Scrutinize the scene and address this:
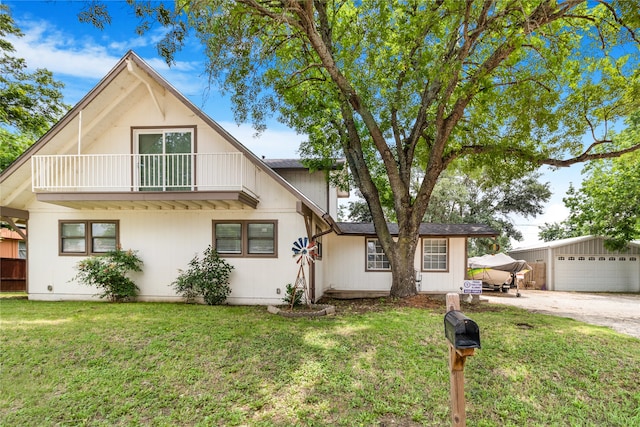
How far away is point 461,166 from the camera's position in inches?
542

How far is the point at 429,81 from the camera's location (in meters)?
10.2

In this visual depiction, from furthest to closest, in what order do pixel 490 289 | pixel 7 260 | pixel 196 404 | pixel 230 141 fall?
pixel 490 289, pixel 7 260, pixel 230 141, pixel 196 404

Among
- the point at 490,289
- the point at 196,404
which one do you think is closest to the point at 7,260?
the point at 196,404

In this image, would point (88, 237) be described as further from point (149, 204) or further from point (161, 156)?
point (161, 156)

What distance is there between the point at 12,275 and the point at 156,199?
12.9 m

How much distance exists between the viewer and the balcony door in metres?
10.4

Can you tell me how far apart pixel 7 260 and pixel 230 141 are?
47.3 feet

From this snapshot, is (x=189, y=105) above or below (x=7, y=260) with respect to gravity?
above

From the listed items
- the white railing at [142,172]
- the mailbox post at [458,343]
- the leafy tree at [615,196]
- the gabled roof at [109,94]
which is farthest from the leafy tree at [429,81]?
the leafy tree at [615,196]

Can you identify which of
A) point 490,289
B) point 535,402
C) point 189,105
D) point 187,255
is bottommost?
point 490,289

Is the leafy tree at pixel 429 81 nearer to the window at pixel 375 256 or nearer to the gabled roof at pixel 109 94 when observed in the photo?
the gabled roof at pixel 109 94

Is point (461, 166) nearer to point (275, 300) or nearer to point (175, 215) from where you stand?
point (275, 300)

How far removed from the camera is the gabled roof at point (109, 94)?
9.48 metres

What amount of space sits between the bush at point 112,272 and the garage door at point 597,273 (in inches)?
816
